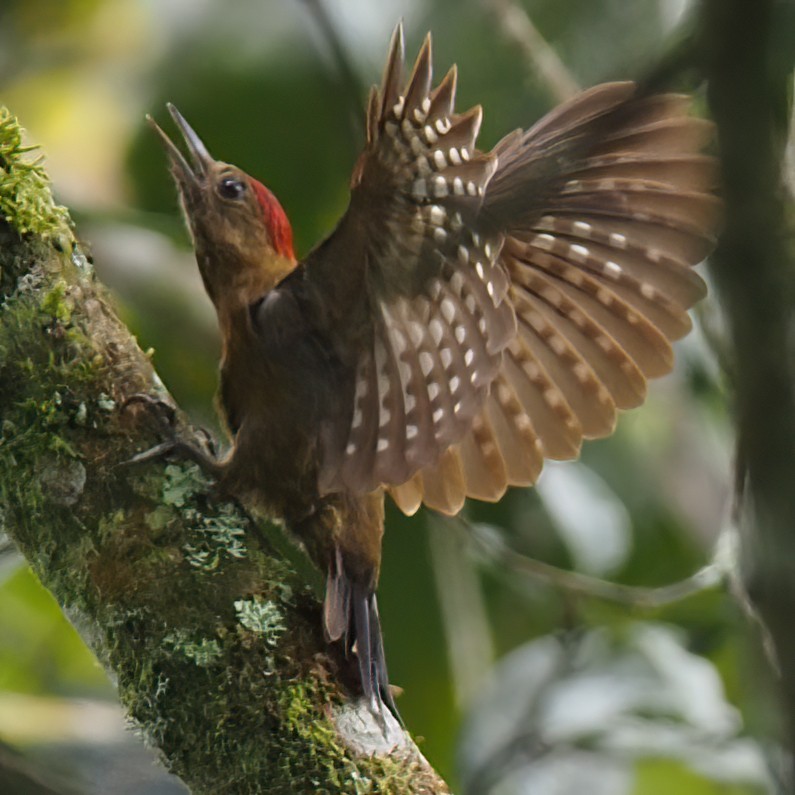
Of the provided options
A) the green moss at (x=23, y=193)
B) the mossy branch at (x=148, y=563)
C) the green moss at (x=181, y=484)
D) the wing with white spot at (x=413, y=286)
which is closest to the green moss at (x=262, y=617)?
the mossy branch at (x=148, y=563)

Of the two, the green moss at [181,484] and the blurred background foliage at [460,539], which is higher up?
the blurred background foliage at [460,539]

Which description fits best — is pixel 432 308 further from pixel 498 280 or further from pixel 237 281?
pixel 237 281

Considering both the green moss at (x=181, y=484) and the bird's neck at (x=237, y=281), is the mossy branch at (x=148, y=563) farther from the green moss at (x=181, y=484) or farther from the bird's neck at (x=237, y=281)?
the bird's neck at (x=237, y=281)

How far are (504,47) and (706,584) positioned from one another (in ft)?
4.28

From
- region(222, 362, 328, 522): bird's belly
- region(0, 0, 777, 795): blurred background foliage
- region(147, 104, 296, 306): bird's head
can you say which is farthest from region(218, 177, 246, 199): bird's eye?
region(222, 362, 328, 522): bird's belly

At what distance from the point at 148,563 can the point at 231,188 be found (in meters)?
1.03

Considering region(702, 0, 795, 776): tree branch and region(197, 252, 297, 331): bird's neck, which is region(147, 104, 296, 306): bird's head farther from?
region(702, 0, 795, 776): tree branch

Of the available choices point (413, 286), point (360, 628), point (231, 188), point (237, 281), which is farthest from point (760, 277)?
point (231, 188)

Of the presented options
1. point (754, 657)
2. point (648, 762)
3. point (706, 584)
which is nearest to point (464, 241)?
point (754, 657)

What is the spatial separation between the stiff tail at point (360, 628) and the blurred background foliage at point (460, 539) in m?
0.63

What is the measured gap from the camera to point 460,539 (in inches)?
116

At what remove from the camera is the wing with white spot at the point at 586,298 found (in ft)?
7.25

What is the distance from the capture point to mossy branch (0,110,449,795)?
1.62 metres

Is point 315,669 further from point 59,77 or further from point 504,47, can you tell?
point 59,77
